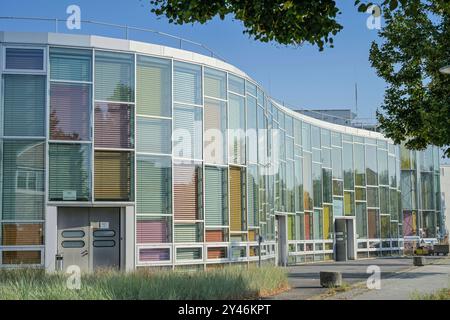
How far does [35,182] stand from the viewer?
20.7m

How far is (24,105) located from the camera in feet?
68.4

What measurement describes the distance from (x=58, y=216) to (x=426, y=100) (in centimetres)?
1126

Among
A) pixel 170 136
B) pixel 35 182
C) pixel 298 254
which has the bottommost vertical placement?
pixel 298 254

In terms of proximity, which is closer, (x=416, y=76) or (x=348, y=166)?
(x=416, y=76)

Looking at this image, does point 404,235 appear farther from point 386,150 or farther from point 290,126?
point 290,126

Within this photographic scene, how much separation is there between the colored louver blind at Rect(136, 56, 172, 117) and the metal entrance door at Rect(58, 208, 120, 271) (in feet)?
10.7

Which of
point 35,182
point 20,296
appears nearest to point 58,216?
point 35,182

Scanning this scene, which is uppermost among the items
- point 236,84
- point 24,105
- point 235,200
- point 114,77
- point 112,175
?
point 236,84

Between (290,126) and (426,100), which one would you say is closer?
(426,100)

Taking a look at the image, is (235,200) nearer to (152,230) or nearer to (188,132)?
(188,132)

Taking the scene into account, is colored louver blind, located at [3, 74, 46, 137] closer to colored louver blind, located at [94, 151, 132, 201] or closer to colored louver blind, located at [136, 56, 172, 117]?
colored louver blind, located at [94, 151, 132, 201]

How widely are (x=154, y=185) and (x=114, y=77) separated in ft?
11.3

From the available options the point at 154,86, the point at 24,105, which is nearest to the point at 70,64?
the point at 24,105

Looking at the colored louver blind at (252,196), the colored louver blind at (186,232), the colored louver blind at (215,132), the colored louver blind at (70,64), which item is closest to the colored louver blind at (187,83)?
the colored louver blind at (215,132)
